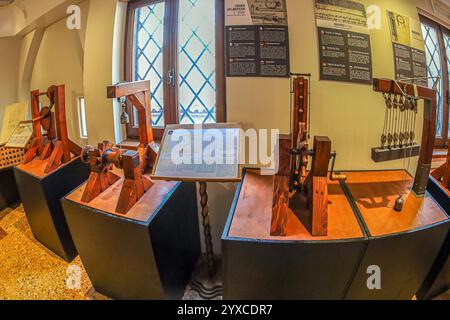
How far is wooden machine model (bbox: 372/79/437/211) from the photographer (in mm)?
887

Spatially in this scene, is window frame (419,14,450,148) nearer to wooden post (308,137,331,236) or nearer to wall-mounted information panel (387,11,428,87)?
wall-mounted information panel (387,11,428,87)

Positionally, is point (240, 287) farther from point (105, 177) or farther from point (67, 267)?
point (67, 267)

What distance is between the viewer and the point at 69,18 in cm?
168

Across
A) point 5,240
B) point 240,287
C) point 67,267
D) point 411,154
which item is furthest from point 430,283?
point 5,240

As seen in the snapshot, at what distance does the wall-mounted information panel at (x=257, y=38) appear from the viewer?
1.22 m

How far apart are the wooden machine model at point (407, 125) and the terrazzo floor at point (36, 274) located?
76 centimetres

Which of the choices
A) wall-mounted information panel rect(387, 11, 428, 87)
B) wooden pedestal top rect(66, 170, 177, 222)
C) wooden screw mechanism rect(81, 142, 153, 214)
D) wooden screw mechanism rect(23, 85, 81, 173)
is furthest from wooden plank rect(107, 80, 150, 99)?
wall-mounted information panel rect(387, 11, 428, 87)

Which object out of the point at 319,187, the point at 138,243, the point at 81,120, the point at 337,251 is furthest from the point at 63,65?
the point at 337,251

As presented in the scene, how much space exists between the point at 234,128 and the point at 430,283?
4.33 ft

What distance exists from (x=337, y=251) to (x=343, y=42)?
3.93ft

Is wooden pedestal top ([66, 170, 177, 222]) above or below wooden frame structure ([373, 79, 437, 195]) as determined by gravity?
below

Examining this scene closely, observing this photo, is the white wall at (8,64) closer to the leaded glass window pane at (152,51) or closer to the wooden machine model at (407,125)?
the leaded glass window pane at (152,51)

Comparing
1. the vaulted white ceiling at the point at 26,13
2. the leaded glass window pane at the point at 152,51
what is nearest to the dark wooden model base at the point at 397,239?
the leaded glass window pane at the point at 152,51

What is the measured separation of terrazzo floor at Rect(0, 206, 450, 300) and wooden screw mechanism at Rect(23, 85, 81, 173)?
0.72 metres
